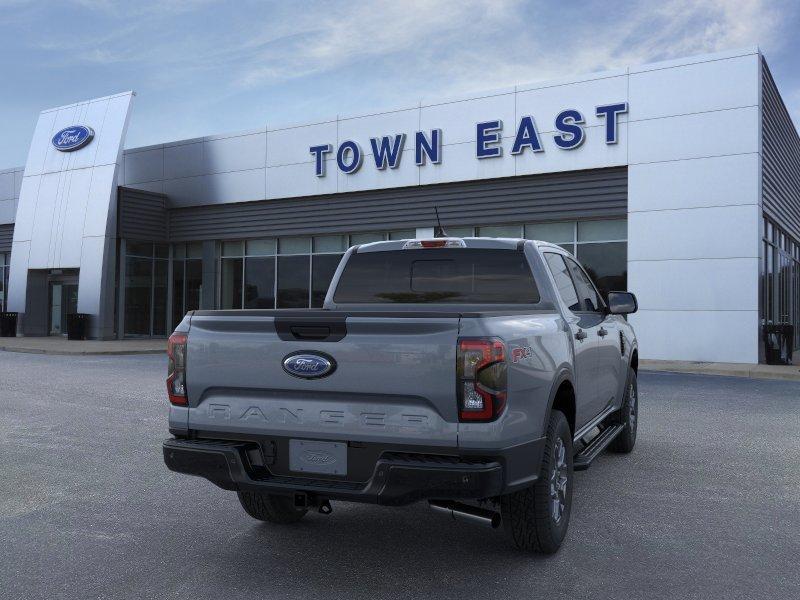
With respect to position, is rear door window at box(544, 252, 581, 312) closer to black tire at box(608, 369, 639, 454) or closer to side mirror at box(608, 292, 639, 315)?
side mirror at box(608, 292, 639, 315)

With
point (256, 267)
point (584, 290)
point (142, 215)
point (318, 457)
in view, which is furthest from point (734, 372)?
point (142, 215)

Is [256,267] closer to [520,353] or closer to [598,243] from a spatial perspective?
[598,243]

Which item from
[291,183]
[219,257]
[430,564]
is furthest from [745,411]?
[219,257]

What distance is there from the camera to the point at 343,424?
12.6ft

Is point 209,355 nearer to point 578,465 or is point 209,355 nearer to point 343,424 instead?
point 343,424

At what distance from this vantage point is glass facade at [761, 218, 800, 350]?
18.7m

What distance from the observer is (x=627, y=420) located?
23.6 ft

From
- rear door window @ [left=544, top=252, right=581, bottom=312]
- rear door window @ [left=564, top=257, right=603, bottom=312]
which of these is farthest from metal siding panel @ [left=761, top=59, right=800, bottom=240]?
rear door window @ [left=544, top=252, right=581, bottom=312]

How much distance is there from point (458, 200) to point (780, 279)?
907cm

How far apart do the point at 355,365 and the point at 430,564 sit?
4.15 feet

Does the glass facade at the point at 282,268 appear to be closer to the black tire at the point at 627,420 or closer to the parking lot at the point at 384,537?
the black tire at the point at 627,420

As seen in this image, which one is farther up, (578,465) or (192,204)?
(192,204)

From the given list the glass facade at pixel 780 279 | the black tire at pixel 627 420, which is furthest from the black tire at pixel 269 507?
the glass facade at pixel 780 279

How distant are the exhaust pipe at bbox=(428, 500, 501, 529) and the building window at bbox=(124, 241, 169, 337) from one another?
24.7m
